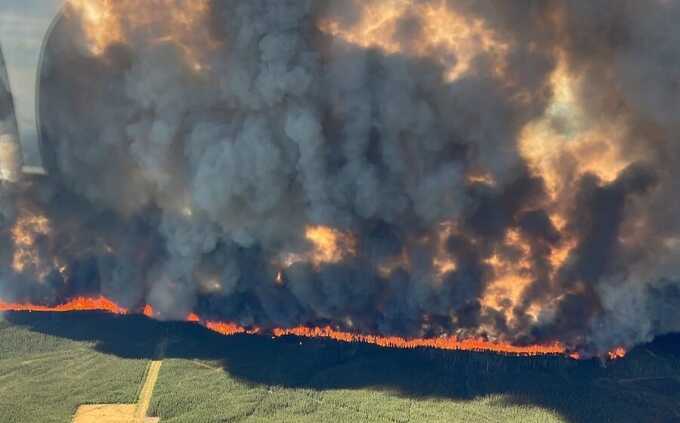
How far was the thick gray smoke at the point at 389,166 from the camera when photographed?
42438 mm

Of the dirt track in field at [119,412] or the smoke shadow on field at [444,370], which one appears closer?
the smoke shadow on field at [444,370]

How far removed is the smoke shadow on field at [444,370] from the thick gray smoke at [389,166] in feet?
4.54

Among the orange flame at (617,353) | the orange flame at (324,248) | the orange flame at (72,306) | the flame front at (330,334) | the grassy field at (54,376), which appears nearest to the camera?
the grassy field at (54,376)

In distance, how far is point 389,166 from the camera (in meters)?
45.1

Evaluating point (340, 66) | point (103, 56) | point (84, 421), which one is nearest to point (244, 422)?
point (84, 421)

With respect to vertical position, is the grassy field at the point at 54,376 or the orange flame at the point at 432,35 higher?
the orange flame at the point at 432,35

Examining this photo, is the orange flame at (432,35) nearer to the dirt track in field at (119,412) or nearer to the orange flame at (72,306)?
the dirt track in field at (119,412)

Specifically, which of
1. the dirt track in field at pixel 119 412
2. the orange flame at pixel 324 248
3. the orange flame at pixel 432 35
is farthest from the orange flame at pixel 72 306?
the orange flame at pixel 432 35

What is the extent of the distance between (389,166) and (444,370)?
40.2 feet

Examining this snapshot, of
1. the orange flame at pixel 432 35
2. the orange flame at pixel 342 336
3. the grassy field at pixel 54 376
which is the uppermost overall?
the orange flame at pixel 432 35

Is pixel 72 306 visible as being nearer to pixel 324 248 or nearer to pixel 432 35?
pixel 324 248

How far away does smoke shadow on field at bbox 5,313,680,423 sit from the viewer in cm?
4312

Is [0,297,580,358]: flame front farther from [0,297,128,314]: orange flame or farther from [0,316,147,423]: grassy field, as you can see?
[0,316,147,423]: grassy field

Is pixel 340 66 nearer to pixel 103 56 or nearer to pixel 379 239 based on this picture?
pixel 379 239
